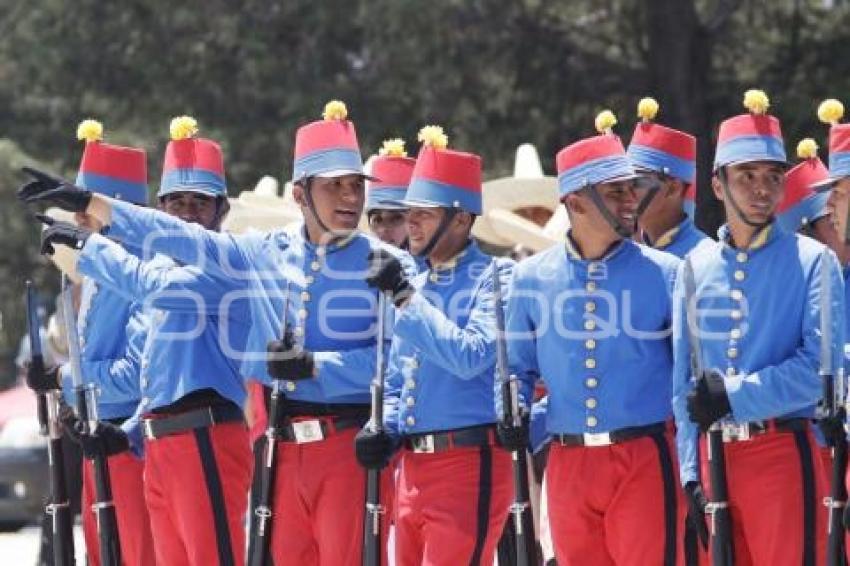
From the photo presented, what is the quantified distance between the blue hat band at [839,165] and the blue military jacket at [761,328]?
1110 mm

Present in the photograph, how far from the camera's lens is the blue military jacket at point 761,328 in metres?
8.13

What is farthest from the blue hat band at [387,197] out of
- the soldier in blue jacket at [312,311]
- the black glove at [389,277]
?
the black glove at [389,277]

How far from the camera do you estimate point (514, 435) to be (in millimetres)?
8656

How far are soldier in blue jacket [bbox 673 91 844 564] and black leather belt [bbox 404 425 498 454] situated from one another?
38.2 inches

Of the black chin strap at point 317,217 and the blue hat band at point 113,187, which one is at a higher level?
the blue hat band at point 113,187

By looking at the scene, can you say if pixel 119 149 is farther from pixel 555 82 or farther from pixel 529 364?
pixel 555 82

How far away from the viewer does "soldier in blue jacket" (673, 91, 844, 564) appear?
8117 mm

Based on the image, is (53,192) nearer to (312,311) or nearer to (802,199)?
(312,311)

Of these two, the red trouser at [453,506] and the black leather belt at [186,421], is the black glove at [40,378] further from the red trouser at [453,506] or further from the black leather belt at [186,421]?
the red trouser at [453,506]

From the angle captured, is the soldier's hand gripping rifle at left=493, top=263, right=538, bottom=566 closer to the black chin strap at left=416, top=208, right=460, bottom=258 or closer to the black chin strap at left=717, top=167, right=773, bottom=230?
the black chin strap at left=416, top=208, right=460, bottom=258

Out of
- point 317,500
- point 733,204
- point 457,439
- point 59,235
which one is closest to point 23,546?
point 59,235

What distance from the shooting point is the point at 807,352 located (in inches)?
324

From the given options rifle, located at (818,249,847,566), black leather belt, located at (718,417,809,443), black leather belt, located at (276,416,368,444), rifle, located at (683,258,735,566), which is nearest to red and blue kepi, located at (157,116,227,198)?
black leather belt, located at (276,416,368,444)

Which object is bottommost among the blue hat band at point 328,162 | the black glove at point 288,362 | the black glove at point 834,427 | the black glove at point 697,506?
the black glove at point 697,506
